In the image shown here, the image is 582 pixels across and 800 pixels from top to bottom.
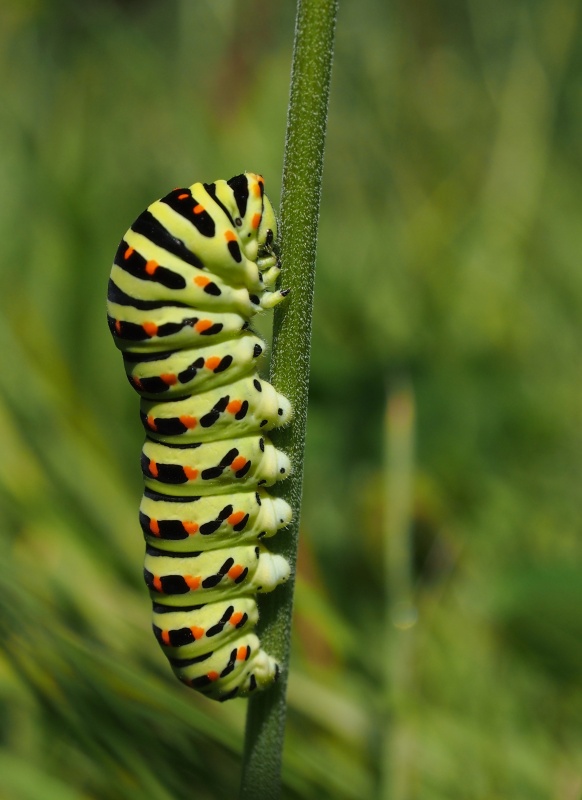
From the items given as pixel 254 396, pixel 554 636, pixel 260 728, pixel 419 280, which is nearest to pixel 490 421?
pixel 419 280

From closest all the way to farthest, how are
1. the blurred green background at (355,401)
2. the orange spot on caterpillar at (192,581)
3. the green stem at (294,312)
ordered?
the green stem at (294,312) → the orange spot on caterpillar at (192,581) → the blurred green background at (355,401)

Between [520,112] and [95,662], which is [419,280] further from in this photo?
[95,662]

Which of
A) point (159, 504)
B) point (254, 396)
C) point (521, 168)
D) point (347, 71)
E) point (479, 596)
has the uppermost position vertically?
point (347, 71)

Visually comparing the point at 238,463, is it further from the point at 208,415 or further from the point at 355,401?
the point at 355,401

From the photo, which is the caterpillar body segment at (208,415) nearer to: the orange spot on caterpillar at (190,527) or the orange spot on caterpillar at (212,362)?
the orange spot on caterpillar at (212,362)

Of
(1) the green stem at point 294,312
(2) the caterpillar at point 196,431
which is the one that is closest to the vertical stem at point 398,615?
(2) the caterpillar at point 196,431

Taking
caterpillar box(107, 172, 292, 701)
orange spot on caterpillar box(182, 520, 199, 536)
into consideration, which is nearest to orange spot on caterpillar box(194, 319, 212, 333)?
caterpillar box(107, 172, 292, 701)

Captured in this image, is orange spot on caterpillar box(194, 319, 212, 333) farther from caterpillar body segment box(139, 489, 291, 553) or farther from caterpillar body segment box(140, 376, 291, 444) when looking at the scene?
caterpillar body segment box(139, 489, 291, 553)
